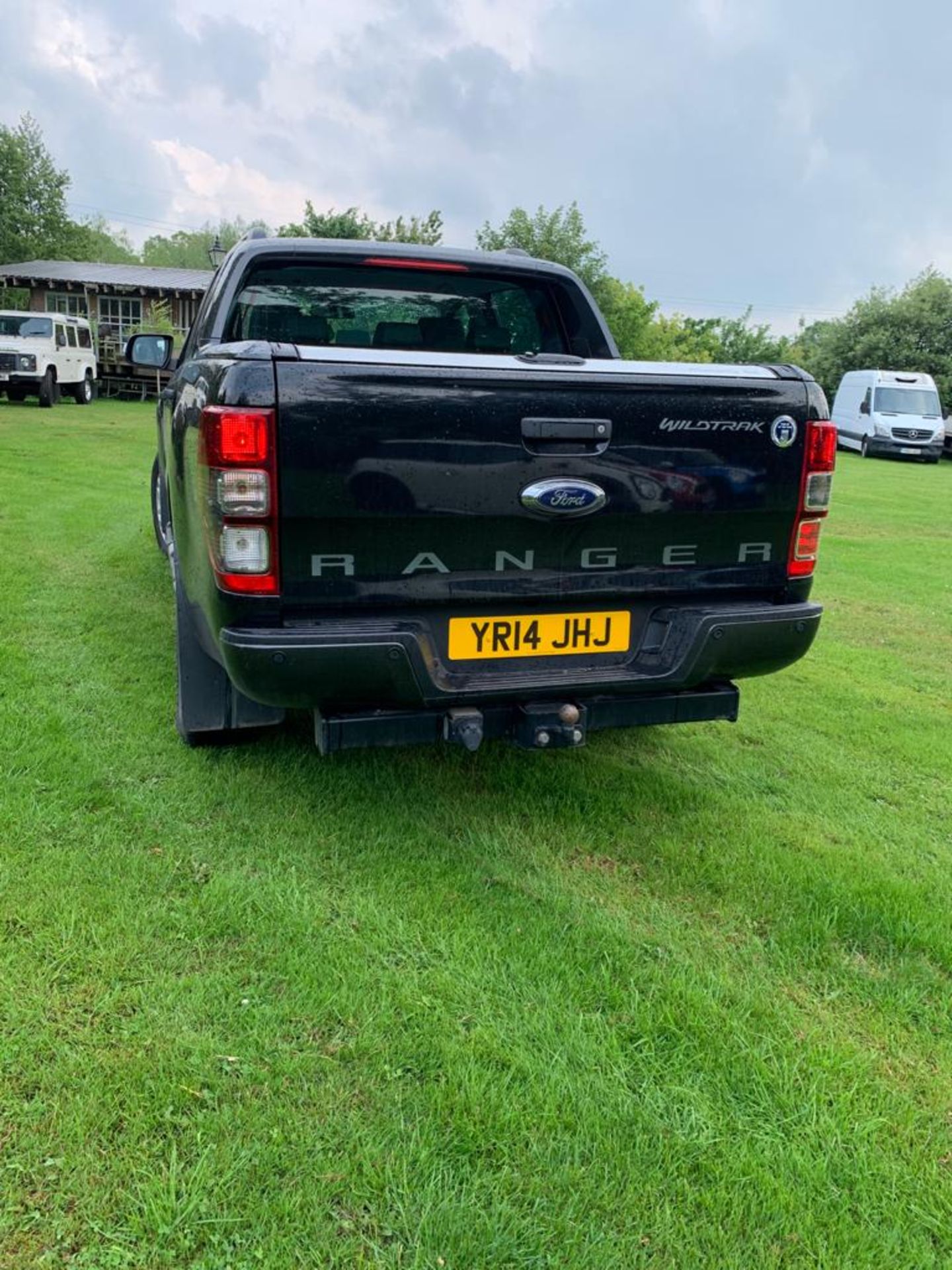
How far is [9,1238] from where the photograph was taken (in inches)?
64.4

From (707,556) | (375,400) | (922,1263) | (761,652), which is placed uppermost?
(375,400)

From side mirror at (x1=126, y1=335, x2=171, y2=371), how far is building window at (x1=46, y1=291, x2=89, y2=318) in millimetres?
30032

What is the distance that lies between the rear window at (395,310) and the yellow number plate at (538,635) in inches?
60.3

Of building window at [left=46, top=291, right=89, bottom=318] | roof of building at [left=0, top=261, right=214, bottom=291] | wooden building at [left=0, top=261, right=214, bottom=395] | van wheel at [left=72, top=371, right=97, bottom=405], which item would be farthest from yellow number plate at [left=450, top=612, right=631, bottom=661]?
building window at [left=46, top=291, right=89, bottom=318]

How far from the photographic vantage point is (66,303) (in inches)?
1246

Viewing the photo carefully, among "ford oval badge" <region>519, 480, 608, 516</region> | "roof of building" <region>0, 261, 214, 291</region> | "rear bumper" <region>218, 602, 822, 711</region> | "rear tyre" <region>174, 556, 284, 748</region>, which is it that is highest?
"roof of building" <region>0, 261, 214, 291</region>

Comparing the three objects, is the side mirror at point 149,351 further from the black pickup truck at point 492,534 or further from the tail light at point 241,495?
the tail light at point 241,495

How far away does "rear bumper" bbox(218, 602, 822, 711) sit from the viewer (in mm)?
2432

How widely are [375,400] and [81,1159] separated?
180cm

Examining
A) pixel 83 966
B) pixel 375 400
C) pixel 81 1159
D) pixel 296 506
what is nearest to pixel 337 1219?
pixel 81 1159

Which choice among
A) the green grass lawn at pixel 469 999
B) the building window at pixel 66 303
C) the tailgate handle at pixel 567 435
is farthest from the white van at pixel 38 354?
the tailgate handle at pixel 567 435

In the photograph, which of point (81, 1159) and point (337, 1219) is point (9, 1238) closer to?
point (81, 1159)

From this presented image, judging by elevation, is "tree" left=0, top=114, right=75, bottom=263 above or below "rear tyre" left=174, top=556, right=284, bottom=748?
above

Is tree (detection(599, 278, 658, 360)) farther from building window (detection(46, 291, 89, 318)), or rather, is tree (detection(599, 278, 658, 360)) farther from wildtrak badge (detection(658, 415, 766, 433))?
wildtrak badge (detection(658, 415, 766, 433))
